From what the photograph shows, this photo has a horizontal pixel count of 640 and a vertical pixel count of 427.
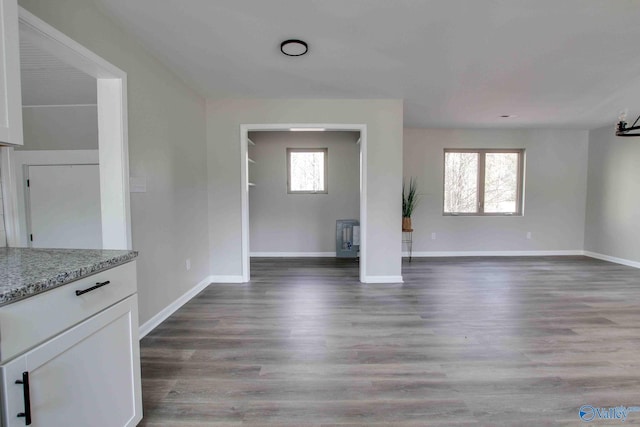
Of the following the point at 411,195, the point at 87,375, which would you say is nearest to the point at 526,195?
the point at 411,195

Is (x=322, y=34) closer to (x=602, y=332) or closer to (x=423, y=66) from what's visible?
(x=423, y=66)

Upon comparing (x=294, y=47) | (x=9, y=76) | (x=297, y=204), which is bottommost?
(x=297, y=204)

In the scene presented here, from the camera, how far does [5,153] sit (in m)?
1.29

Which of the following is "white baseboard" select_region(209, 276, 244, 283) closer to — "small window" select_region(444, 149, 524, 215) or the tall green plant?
the tall green plant

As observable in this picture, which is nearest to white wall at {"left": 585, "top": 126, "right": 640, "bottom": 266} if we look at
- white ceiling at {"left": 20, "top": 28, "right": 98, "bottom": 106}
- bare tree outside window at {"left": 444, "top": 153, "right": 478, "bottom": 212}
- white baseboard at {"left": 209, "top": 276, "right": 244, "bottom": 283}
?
bare tree outside window at {"left": 444, "top": 153, "right": 478, "bottom": 212}

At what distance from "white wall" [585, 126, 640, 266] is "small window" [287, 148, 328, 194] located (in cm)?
497

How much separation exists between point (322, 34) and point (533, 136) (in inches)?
199

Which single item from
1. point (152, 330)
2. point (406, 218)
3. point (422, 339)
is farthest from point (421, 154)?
point (152, 330)

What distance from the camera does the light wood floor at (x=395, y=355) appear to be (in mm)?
1474

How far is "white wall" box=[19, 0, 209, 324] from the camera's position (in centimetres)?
176

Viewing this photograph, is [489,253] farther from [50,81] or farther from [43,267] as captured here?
[50,81]

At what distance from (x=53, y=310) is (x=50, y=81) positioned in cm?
276

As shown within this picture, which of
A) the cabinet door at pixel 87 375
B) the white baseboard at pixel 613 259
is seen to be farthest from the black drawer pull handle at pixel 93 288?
the white baseboard at pixel 613 259

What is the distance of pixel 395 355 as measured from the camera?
196 centimetres
